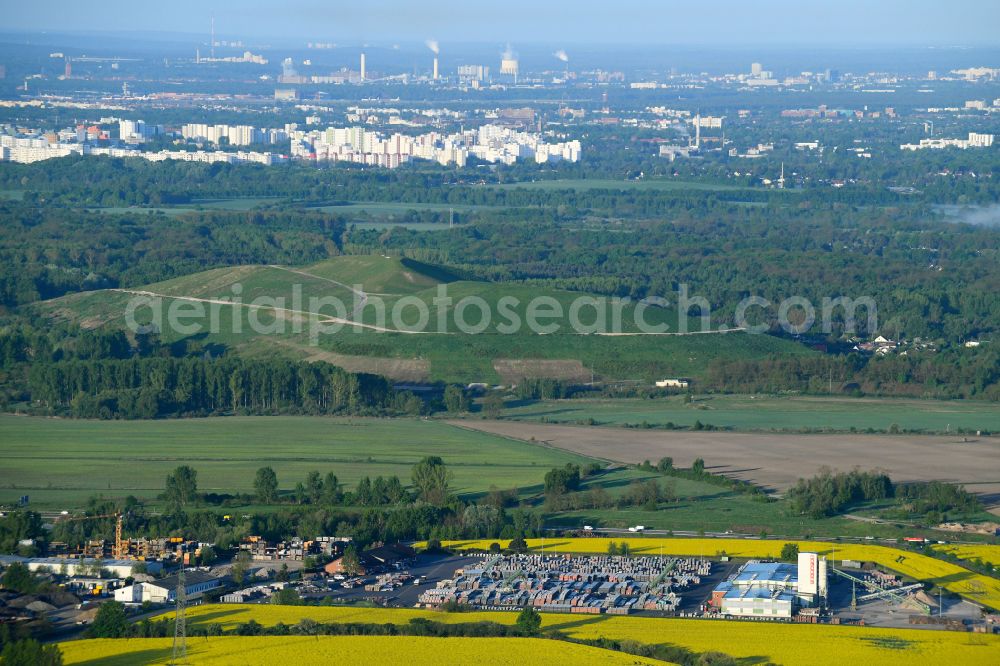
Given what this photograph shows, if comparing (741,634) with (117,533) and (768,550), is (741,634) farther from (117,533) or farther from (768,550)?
(117,533)

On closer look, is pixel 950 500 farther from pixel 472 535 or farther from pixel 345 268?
pixel 345 268

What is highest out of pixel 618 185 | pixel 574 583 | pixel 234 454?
pixel 618 185

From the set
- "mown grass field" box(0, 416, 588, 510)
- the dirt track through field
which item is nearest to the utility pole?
"mown grass field" box(0, 416, 588, 510)

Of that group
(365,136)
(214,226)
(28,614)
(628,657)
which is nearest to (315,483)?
(28,614)

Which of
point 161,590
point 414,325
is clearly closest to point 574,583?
point 161,590

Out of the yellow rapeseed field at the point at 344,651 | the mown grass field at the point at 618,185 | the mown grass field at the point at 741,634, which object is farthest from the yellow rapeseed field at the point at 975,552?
the mown grass field at the point at 618,185

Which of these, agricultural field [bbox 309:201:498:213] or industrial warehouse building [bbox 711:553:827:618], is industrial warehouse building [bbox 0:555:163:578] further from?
agricultural field [bbox 309:201:498:213]
